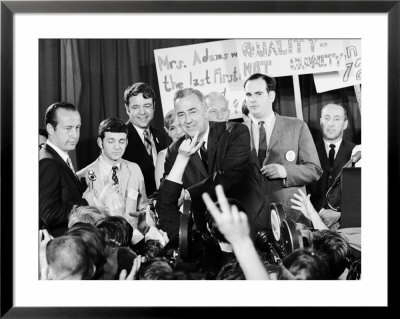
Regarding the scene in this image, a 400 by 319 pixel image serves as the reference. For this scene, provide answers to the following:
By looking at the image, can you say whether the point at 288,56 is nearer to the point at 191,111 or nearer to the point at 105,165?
the point at 191,111

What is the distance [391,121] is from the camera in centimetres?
132

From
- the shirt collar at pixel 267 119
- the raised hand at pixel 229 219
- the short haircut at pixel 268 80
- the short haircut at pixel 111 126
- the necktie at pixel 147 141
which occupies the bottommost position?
the raised hand at pixel 229 219

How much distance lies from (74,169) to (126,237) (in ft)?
0.73

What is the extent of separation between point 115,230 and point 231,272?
1.03 ft

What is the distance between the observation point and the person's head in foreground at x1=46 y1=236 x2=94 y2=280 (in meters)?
1.32

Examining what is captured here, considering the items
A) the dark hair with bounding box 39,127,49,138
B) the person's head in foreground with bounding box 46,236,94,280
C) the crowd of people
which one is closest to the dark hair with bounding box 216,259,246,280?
the crowd of people

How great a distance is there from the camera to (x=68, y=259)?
4.35 feet

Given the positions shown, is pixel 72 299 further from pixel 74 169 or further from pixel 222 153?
pixel 222 153

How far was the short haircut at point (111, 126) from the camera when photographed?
1347 mm

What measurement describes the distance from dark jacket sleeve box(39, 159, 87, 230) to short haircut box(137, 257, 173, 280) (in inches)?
9.0

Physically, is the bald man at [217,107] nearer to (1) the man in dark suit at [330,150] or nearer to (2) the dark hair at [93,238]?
(1) the man in dark suit at [330,150]

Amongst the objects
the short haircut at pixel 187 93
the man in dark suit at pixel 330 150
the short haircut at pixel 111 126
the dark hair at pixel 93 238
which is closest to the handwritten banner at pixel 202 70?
the short haircut at pixel 187 93

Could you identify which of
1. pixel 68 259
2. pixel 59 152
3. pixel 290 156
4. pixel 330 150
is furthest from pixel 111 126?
pixel 330 150

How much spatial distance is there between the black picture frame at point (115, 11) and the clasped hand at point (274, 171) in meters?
0.27
